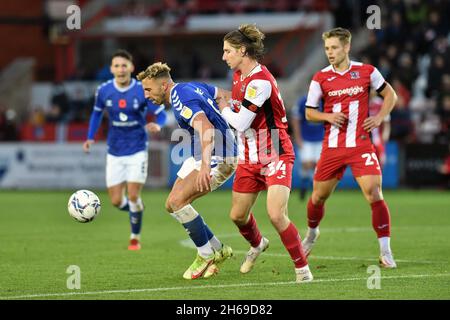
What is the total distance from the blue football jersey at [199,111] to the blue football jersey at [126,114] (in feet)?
11.3

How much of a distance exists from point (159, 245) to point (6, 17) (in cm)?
2578

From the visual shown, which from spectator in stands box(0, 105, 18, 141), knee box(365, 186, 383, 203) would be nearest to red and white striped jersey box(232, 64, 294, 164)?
knee box(365, 186, 383, 203)

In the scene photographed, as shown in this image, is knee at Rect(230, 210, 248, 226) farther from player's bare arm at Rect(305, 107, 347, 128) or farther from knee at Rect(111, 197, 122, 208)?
knee at Rect(111, 197, 122, 208)

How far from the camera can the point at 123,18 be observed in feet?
118

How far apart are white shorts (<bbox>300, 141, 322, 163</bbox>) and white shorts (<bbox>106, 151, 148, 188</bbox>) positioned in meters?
8.03

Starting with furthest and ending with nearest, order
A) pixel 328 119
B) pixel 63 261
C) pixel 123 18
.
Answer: pixel 123 18
pixel 63 261
pixel 328 119

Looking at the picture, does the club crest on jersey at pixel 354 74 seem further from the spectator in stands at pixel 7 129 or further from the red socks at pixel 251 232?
the spectator in stands at pixel 7 129

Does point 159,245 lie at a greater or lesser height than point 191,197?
lesser

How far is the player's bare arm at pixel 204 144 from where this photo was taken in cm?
934

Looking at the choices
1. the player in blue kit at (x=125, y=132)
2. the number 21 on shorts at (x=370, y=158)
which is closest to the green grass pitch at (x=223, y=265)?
the player in blue kit at (x=125, y=132)

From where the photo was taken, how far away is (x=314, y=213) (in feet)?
37.4

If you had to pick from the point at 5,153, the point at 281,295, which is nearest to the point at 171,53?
the point at 5,153

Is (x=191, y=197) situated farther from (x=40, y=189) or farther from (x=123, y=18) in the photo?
(x=123, y=18)

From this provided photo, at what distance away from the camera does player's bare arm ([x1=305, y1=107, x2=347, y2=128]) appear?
10.7 m
